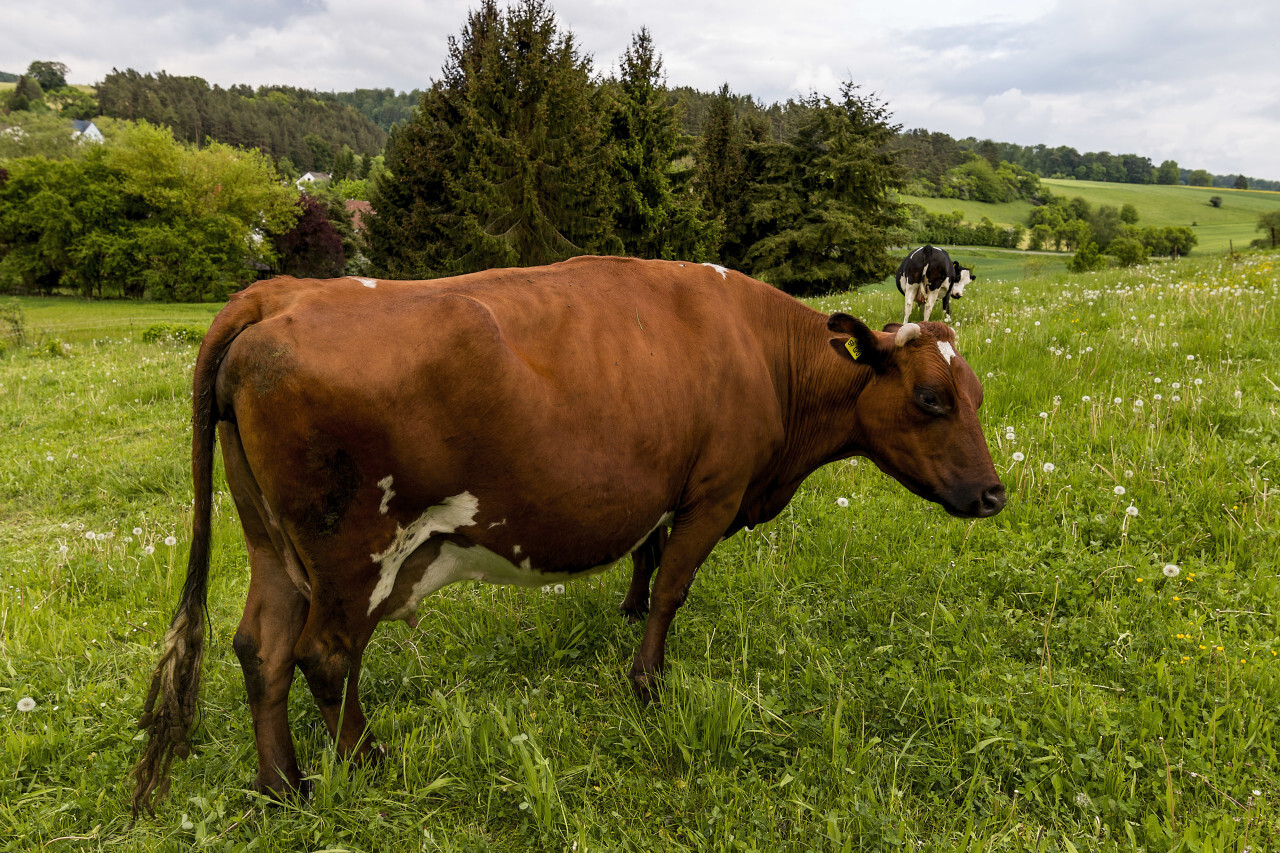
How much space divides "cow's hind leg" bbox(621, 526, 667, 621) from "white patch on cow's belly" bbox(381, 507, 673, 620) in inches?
39.7

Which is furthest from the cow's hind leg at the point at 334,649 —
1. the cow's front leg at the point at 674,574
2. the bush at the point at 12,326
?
the bush at the point at 12,326

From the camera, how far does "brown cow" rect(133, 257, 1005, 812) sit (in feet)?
8.52

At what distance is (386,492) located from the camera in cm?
270

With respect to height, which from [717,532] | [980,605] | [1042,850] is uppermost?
[717,532]

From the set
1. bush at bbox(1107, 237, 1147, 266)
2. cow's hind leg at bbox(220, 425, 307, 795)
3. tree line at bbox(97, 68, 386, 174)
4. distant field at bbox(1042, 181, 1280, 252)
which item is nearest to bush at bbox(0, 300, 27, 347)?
cow's hind leg at bbox(220, 425, 307, 795)

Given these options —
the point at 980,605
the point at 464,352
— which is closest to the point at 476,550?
the point at 464,352

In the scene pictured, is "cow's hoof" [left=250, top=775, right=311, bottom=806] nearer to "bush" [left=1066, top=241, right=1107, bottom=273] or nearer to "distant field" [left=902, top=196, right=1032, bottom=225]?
"bush" [left=1066, top=241, right=1107, bottom=273]

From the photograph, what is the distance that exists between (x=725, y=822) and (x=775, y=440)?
1952mm

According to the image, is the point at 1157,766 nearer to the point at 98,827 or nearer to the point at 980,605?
the point at 980,605

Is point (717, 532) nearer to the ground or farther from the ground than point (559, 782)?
farther from the ground

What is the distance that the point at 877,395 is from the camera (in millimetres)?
3982

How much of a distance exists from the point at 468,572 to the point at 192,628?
1229 millimetres

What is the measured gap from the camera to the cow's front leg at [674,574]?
363cm

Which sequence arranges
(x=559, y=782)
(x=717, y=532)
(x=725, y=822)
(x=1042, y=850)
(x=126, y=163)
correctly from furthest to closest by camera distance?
(x=126, y=163) → (x=717, y=532) → (x=559, y=782) → (x=725, y=822) → (x=1042, y=850)
